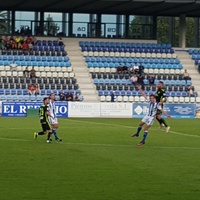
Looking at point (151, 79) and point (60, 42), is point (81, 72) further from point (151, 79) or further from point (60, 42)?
point (151, 79)

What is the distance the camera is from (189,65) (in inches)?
2440

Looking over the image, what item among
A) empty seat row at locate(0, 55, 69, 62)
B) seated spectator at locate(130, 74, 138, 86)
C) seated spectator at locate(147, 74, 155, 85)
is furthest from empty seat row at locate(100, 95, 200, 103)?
empty seat row at locate(0, 55, 69, 62)

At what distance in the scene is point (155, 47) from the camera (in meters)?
63.6

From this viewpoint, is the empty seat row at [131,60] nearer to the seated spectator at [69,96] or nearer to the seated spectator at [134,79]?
the seated spectator at [134,79]

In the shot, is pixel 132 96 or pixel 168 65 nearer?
pixel 132 96

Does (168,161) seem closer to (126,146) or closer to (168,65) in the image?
(126,146)

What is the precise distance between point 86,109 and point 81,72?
30.5ft

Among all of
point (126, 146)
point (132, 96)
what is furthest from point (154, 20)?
point (126, 146)

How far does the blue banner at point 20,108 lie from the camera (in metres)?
47.7

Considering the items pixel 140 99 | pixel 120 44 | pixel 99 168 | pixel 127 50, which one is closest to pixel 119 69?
pixel 127 50

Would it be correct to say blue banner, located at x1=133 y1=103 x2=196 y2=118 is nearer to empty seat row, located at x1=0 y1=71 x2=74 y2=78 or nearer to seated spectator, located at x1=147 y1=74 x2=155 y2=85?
seated spectator, located at x1=147 y1=74 x2=155 y2=85

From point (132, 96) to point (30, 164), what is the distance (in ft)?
118

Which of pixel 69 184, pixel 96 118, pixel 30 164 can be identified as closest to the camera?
pixel 69 184

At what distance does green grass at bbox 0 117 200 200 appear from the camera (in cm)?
1459
